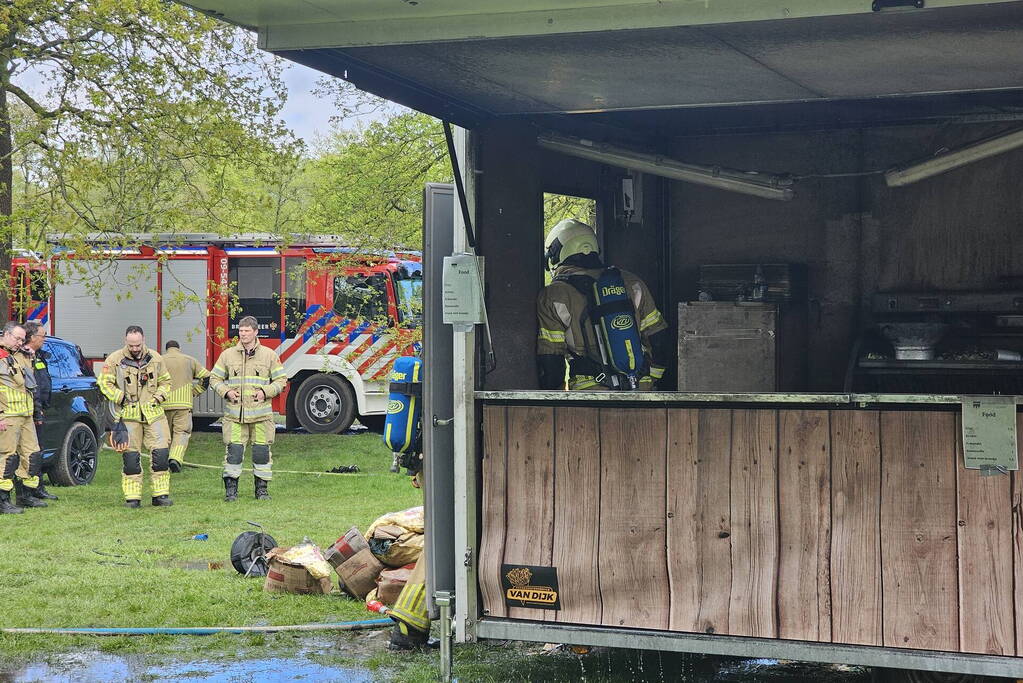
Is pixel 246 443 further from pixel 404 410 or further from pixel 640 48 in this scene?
pixel 640 48

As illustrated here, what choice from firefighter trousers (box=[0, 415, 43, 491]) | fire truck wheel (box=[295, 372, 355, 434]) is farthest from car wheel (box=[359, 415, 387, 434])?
firefighter trousers (box=[0, 415, 43, 491])

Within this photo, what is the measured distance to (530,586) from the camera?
541 centimetres

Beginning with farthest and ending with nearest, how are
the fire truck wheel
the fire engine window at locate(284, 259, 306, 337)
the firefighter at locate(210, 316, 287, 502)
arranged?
1. the fire engine window at locate(284, 259, 306, 337)
2. the fire truck wheel
3. the firefighter at locate(210, 316, 287, 502)

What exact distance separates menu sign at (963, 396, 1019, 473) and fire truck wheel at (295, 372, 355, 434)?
47.7 ft

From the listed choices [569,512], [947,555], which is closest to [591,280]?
[569,512]

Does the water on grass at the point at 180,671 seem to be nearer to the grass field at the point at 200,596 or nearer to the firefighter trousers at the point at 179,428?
the grass field at the point at 200,596

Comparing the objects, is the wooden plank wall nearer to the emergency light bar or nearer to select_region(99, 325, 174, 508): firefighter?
the emergency light bar

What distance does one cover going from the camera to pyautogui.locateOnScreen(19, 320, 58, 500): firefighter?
39.1 feet

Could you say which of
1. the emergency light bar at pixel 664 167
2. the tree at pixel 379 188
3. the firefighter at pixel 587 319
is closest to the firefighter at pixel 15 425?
the tree at pixel 379 188

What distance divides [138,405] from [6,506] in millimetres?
1527

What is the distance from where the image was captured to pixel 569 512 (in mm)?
5371

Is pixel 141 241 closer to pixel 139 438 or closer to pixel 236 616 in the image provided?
pixel 139 438

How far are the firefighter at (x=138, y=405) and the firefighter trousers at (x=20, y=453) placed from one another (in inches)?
31.5

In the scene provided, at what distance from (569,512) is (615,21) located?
2167mm
